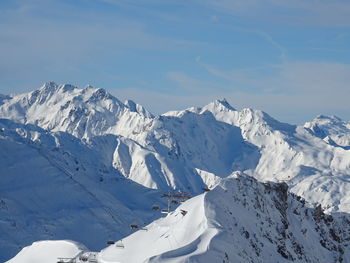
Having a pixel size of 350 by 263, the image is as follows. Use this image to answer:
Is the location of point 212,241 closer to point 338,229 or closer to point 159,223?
point 159,223

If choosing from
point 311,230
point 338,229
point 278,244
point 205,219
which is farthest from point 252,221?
point 338,229

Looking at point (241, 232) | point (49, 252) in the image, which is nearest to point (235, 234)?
point (241, 232)

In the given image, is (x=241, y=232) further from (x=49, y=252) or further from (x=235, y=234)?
(x=49, y=252)

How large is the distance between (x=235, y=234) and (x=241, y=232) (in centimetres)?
308

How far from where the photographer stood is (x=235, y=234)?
103750 mm

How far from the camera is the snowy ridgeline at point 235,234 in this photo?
3841 inches

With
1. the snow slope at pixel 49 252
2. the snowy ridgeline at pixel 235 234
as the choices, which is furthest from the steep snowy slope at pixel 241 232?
the snow slope at pixel 49 252

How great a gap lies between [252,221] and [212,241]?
2000cm

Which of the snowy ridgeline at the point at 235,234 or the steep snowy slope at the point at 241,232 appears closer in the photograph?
the steep snowy slope at the point at 241,232

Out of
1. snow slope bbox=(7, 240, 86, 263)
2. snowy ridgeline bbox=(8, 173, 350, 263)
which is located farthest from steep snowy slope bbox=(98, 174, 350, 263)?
snow slope bbox=(7, 240, 86, 263)

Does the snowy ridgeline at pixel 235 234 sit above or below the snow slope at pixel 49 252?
above

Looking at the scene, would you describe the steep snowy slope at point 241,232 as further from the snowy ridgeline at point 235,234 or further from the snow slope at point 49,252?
the snow slope at point 49,252

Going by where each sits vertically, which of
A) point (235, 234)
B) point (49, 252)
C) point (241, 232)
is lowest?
point (49, 252)

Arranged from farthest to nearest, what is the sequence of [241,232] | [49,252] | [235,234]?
1. [49,252]
2. [241,232]
3. [235,234]
